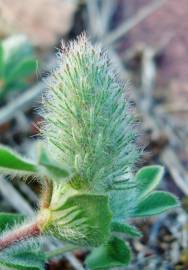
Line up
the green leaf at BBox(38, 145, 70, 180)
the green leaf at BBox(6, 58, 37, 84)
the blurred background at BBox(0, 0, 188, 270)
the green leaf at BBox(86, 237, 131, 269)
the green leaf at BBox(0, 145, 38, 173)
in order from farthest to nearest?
the green leaf at BBox(6, 58, 37, 84), the blurred background at BBox(0, 0, 188, 270), the green leaf at BBox(86, 237, 131, 269), the green leaf at BBox(0, 145, 38, 173), the green leaf at BBox(38, 145, 70, 180)

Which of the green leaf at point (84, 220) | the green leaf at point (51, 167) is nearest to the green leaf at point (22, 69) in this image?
the green leaf at point (84, 220)

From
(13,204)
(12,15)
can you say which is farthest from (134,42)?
(13,204)

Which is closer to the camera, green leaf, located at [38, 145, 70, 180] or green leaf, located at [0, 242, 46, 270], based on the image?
green leaf, located at [38, 145, 70, 180]

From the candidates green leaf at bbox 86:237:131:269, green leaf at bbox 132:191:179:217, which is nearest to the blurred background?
green leaf at bbox 86:237:131:269

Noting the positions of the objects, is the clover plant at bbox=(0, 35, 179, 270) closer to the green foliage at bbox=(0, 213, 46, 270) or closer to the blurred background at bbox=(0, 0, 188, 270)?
the green foliage at bbox=(0, 213, 46, 270)

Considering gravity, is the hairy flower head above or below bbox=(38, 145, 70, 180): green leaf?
above
